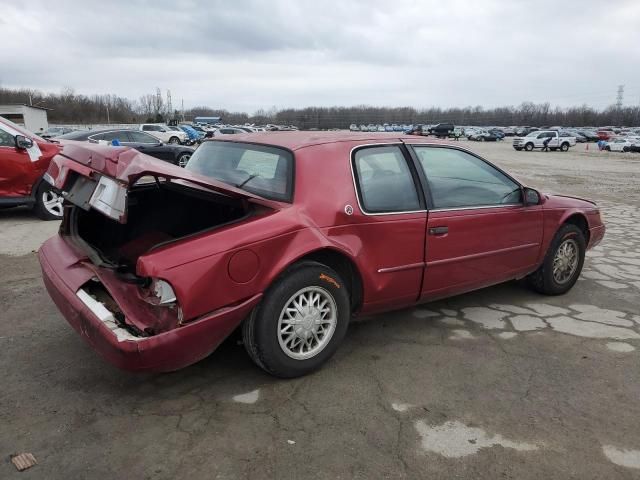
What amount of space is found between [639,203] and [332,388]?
1062 centimetres

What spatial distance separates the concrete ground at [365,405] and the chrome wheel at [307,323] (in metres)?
0.21

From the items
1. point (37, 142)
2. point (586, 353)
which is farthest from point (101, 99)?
point (586, 353)

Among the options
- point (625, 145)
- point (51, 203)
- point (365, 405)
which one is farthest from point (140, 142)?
point (625, 145)

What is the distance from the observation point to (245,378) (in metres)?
3.17

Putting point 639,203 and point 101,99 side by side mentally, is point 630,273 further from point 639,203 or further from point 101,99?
point 101,99

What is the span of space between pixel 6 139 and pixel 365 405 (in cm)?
708

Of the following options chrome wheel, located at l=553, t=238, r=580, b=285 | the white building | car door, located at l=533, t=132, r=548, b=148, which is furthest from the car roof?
the white building

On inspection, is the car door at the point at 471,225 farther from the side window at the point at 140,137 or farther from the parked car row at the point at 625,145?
the parked car row at the point at 625,145

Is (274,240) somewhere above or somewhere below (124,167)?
below

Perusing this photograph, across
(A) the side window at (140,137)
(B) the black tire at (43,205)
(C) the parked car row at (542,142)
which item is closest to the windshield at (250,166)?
(B) the black tire at (43,205)

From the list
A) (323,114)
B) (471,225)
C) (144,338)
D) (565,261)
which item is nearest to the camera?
(144,338)

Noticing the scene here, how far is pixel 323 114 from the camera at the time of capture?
12925 centimetres

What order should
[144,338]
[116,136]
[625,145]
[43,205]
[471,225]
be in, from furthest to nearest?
[625,145]
[116,136]
[43,205]
[471,225]
[144,338]

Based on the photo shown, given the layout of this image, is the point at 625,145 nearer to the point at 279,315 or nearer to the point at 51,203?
the point at 51,203
